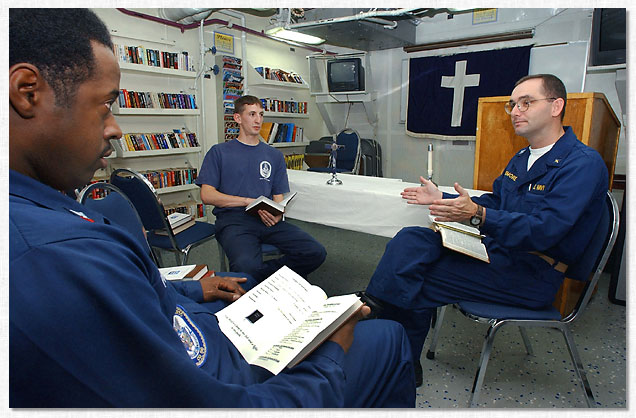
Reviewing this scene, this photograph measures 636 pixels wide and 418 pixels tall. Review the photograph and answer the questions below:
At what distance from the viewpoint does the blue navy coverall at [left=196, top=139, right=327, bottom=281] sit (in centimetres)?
211

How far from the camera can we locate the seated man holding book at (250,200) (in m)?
2.14

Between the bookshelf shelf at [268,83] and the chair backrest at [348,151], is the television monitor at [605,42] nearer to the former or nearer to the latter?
the chair backrest at [348,151]

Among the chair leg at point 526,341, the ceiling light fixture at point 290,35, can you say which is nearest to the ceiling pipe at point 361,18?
the ceiling light fixture at point 290,35

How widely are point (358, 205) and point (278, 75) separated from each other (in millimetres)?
3360

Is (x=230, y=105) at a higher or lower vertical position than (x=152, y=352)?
higher

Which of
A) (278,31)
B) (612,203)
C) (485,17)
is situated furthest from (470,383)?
(485,17)

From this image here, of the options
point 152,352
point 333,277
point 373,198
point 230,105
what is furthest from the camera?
point 230,105

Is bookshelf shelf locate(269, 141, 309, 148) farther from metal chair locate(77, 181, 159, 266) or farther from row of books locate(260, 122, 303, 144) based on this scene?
metal chair locate(77, 181, 159, 266)

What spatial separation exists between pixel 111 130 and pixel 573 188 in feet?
4.99

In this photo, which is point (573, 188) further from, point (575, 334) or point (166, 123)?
point (166, 123)

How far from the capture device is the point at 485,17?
14.6 feet

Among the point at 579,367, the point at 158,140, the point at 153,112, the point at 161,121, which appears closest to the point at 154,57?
the point at 153,112

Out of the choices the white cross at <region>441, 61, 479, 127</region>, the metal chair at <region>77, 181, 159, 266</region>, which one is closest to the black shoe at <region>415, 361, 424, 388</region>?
the metal chair at <region>77, 181, 159, 266</region>

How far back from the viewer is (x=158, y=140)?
392cm
